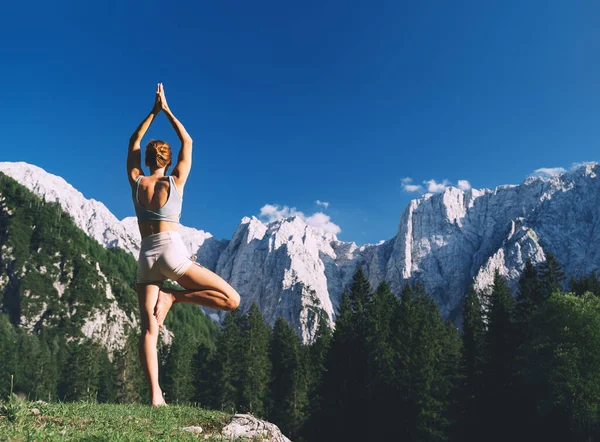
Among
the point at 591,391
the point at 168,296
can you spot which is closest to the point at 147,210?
the point at 168,296

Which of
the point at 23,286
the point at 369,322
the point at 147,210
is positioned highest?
the point at 23,286

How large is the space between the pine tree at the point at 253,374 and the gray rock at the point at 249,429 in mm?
54282

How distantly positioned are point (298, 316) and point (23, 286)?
330ft

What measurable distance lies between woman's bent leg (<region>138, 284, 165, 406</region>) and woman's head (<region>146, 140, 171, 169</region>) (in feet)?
6.01

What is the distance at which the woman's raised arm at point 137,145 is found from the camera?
696cm

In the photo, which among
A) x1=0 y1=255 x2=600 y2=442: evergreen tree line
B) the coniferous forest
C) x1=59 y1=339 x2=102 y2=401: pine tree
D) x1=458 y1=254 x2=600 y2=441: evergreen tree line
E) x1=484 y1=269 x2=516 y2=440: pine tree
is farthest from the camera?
x1=59 y1=339 x2=102 y2=401: pine tree

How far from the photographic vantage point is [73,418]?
5.77m

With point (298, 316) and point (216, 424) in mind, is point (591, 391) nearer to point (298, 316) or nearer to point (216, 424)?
point (216, 424)

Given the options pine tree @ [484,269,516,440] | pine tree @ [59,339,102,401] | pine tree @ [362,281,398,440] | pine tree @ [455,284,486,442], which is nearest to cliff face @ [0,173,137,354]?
pine tree @ [59,339,102,401]

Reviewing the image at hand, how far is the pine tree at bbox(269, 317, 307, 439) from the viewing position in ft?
189

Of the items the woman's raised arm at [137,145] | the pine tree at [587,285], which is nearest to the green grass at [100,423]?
the woman's raised arm at [137,145]

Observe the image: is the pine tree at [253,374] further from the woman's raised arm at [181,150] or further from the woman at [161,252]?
the woman's raised arm at [181,150]

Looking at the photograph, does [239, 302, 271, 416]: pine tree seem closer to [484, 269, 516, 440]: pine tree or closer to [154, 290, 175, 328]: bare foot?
[484, 269, 516, 440]: pine tree

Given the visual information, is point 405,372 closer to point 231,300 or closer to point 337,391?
point 337,391
